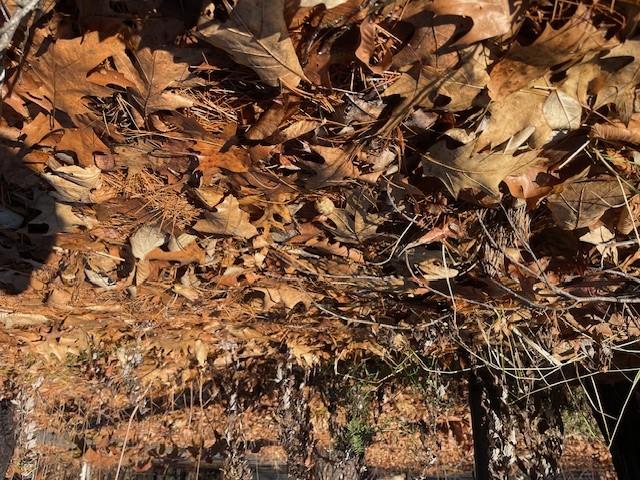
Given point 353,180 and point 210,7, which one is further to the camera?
point 353,180

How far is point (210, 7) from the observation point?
929 mm

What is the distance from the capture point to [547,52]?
96 centimetres

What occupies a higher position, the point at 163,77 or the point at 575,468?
the point at 163,77

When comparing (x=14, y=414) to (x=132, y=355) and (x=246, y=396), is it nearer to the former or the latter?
(x=246, y=396)

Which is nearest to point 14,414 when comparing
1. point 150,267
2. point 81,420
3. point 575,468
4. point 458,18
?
point 81,420

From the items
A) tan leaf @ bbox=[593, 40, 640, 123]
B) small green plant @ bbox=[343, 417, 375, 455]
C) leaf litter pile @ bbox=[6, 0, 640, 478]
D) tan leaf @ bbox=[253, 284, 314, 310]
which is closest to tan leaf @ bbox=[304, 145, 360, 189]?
leaf litter pile @ bbox=[6, 0, 640, 478]

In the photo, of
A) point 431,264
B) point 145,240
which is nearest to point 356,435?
point 431,264

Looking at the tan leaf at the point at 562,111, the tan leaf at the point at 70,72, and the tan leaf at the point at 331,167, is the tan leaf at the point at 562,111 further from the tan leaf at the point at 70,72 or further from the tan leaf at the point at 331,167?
the tan leaf at the point at 70,72

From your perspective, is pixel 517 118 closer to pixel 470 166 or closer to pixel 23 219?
pixel 470 166

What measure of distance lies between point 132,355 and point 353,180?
3303 millimetres

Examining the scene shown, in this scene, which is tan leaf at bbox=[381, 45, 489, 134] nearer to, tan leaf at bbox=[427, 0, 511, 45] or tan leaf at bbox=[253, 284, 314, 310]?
tan leaf at bbox=[427, 0, 511, 45]

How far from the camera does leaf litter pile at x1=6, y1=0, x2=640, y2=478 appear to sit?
0.98m

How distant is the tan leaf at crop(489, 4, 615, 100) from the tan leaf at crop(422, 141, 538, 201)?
0.61 ft

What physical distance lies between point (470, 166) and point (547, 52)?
1.12 feet
